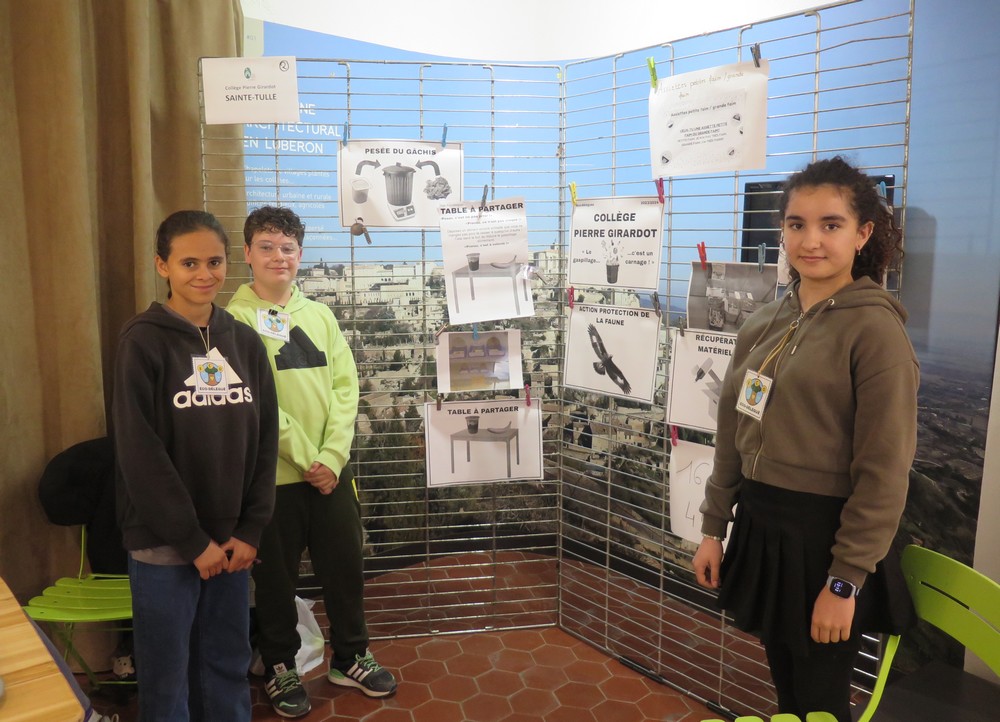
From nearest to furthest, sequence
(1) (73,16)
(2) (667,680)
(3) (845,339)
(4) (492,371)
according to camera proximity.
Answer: (3) (845,339)
(1) (73,16)
(2) (667,680)
(4) (492,371)

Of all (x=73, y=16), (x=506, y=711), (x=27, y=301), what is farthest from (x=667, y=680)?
(x=73, y=16)

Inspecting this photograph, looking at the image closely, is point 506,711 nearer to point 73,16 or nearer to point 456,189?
point 456,189

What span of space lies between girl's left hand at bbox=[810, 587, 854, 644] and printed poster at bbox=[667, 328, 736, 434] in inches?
34.0

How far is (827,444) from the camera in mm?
1488

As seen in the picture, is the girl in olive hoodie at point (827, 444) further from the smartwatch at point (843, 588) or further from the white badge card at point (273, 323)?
the white badge card at point (273, 323)

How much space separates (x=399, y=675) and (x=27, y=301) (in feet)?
6.19

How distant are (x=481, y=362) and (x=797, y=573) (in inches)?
59.7

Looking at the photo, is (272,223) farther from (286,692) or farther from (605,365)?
(286,692)

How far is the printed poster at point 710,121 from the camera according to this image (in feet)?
6.86

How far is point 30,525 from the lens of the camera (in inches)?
95.3

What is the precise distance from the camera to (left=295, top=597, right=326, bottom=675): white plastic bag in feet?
8.75

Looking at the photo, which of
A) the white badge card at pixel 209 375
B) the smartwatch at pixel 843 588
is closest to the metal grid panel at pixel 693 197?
the smartwatch at pixel 843 588


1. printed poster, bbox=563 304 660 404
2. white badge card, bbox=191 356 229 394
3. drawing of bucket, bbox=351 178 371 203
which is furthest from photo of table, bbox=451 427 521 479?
white badge card, bbox=191 356 229 394

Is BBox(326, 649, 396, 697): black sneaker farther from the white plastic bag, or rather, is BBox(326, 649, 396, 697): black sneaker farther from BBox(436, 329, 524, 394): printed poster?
BBox(436, 329, 524, 394): printed poster
